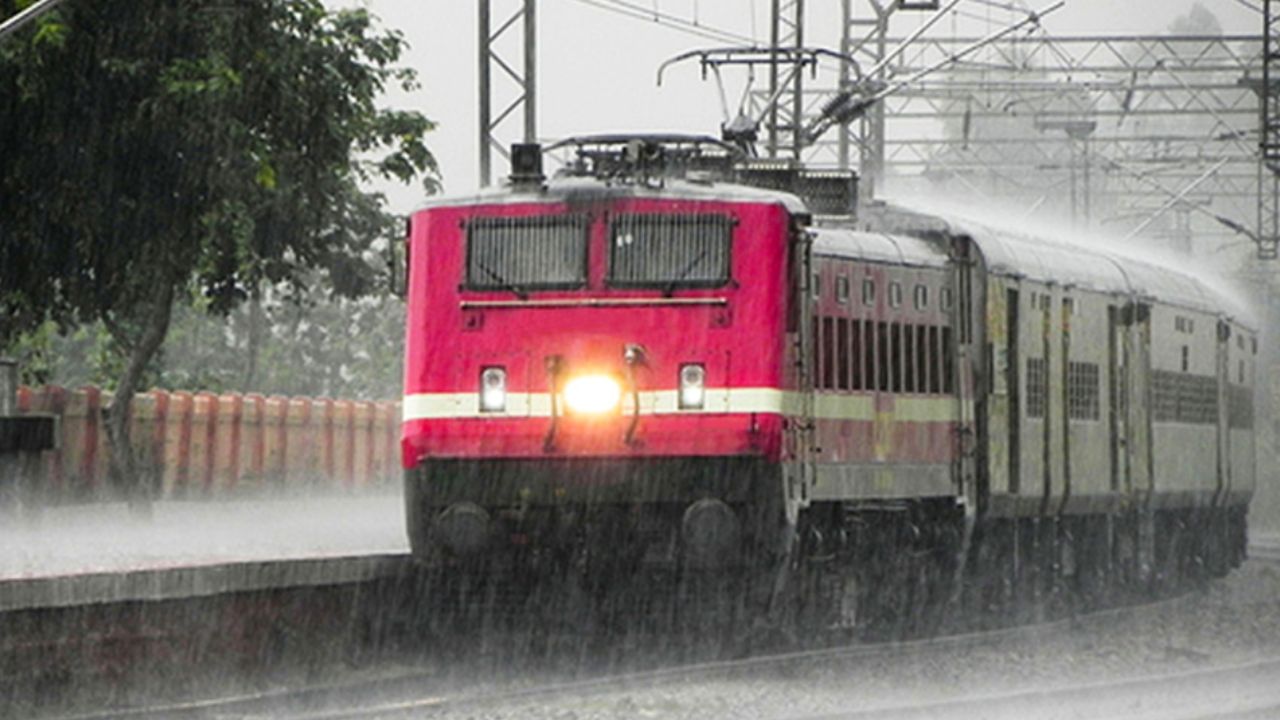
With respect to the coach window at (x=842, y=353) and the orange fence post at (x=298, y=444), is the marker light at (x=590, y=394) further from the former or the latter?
the orange fence post at (x=298, y=444)

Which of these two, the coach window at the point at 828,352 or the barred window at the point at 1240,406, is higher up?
the barred window at the point at 1240,406

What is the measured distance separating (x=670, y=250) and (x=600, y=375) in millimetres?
997

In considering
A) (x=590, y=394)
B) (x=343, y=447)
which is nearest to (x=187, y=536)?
(x=590, y=394)

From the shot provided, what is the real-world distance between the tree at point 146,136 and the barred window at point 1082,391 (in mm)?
7844

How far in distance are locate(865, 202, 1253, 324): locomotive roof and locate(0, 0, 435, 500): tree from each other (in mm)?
7230

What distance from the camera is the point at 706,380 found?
20188 millimetres

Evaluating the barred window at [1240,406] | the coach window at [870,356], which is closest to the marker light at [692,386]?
the coach window at [870,356]

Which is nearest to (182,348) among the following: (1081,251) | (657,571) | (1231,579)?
(1231,579)

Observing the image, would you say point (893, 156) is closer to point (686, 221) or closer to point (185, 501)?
point (185, 501)

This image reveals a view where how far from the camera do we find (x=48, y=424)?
82.2ft

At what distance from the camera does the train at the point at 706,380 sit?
20.2 m

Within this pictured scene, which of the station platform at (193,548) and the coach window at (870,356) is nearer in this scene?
the station platform at (193,548)

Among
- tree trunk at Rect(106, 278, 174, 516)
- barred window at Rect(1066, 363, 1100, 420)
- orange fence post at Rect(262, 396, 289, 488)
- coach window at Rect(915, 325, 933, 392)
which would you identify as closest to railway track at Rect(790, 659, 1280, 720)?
coach window at Rect(915, 325, 933, 392)

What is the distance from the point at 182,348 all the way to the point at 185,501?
36.1 m
